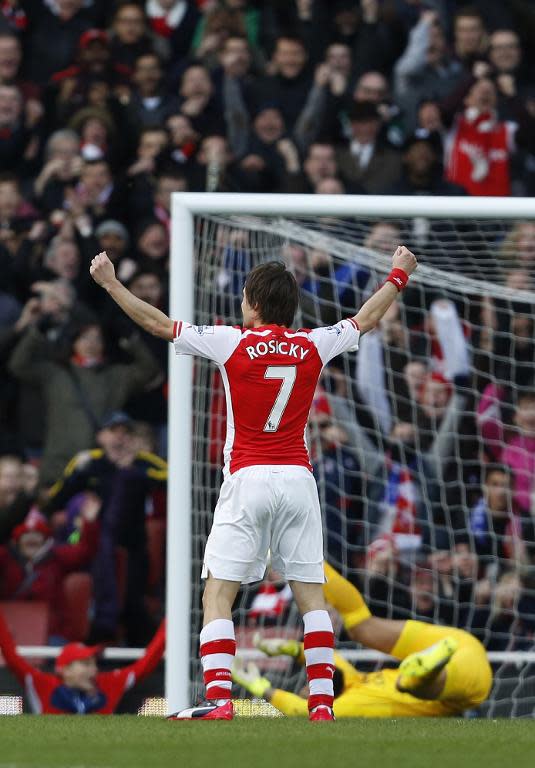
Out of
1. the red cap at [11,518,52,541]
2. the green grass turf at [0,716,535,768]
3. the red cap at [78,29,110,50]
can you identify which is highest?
the red cap at [78,29,110,50]

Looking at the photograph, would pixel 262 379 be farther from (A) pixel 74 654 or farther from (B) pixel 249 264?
(A) pixel 74 654

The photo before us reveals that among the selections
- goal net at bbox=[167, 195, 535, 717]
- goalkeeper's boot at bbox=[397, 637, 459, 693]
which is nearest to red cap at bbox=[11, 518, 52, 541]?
goal net at bbox=[167, 195, 535, 717]

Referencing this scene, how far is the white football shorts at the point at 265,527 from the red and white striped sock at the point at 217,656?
0.65ft

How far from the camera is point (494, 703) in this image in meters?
9.30

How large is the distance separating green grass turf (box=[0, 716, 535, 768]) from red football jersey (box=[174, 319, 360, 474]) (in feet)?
3.59

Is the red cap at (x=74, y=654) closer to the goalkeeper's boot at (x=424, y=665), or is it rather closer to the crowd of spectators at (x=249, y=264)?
the crowd of spectators at (x=249, y=264)

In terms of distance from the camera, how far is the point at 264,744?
532 centimetres

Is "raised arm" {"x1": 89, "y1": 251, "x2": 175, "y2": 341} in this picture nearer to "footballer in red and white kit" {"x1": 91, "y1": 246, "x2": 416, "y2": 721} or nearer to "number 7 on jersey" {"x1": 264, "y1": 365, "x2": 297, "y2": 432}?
"footballer in red and white kit" {"x1": 91, "y1": 246, "x2": 416, "y2": 721}

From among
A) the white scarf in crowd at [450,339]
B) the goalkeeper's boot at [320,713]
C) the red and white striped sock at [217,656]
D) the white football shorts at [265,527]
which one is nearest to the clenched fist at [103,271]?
the white football shorts at [265,527]

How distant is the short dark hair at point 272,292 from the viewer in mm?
6383

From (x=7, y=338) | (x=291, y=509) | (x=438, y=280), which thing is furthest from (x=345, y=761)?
(x=7, y=338)

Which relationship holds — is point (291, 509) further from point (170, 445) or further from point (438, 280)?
point (438, 280)

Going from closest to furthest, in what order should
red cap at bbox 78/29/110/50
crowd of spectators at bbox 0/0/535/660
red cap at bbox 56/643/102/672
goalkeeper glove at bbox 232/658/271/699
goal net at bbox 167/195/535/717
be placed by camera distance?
goalkeeper glove at bbox 232/658/271/699 < red cap at bbox 56/643/102/672 < goal net at bbox 167/195/535/717 < crowd of spectators at bbox 0/0/535/660 < red cap at bbox 78/29/110/50

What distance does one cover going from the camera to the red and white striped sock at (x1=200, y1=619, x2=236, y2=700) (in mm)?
6266
